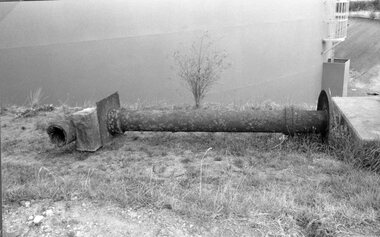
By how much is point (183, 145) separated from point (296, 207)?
6.42 ft

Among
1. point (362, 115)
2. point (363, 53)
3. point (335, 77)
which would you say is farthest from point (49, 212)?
point (363, 53)

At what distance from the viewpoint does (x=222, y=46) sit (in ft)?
34.3

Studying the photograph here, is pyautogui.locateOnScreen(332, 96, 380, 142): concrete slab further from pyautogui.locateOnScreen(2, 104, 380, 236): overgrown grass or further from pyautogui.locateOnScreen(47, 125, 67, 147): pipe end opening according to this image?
pyautogui.locateOnScreen(47, 125, 67, 147): pipe end opening

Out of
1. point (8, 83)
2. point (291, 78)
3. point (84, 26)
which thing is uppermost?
point (84, 26)

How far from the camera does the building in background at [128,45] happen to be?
8297mm

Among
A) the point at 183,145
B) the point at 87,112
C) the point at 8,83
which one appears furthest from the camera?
the point at 8,83

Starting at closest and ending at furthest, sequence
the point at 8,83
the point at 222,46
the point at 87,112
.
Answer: the point at 87,112, the point at 8,83, the point at 222,46

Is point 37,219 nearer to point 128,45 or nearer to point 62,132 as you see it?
point 62,132

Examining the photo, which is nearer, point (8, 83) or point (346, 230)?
point (346, 230)

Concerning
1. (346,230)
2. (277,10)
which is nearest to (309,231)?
(346,230)

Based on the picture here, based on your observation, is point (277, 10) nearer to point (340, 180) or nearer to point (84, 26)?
point (84, 26)

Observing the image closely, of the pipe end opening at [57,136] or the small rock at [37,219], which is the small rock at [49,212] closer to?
the small rock at [37,219]

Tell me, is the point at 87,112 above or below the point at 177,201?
above

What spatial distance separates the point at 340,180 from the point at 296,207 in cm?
77
